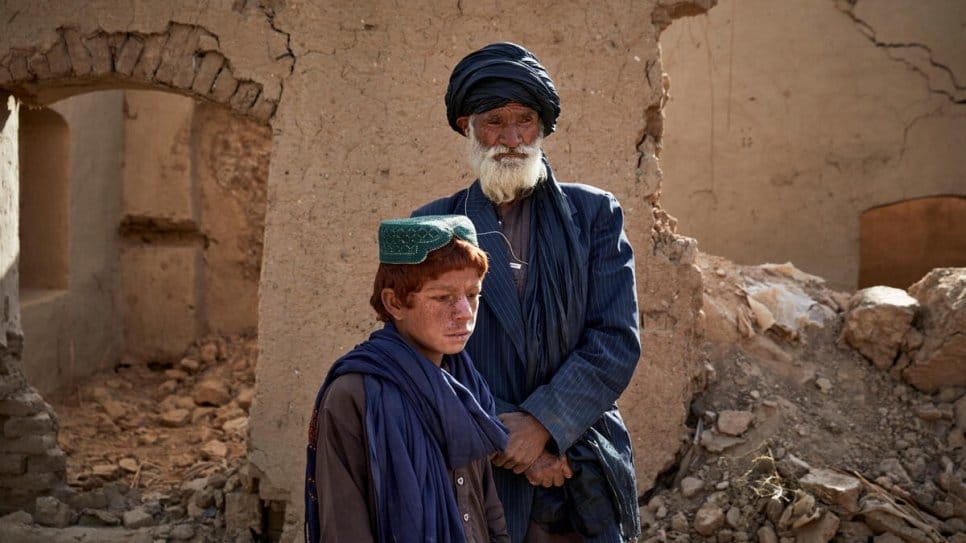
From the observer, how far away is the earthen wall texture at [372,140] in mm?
4430

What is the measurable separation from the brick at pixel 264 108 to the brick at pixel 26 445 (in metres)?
1.93

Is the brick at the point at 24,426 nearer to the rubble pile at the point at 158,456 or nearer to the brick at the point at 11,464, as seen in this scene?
the brick at the point at 11,464

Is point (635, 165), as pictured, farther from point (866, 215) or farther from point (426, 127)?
point (866, 215)

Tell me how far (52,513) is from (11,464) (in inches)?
13.4

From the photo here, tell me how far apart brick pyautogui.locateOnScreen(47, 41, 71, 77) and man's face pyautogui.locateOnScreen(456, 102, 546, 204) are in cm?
269

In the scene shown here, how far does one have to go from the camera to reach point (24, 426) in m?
4.91

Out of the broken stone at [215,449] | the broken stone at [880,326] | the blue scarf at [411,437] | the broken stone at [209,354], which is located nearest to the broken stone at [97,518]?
the broken stone at [215,449]

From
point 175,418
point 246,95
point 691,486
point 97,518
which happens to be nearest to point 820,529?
point 691,486

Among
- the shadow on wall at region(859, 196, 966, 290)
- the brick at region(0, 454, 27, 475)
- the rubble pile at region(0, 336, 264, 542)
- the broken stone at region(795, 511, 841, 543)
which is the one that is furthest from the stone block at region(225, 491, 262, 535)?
the shadow on wall at region(859, 196, 966, 290)

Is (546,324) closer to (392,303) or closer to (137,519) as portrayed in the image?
(392,303)

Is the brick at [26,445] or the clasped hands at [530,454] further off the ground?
the clasped hands at [530,454]

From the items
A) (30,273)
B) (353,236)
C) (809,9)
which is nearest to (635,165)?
(353,236)

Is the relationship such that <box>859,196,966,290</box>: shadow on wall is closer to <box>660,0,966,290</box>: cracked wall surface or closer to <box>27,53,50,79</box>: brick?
<box>660,0,966,290</box>: cracked wall surface

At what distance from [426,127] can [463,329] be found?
2381 millimetres
